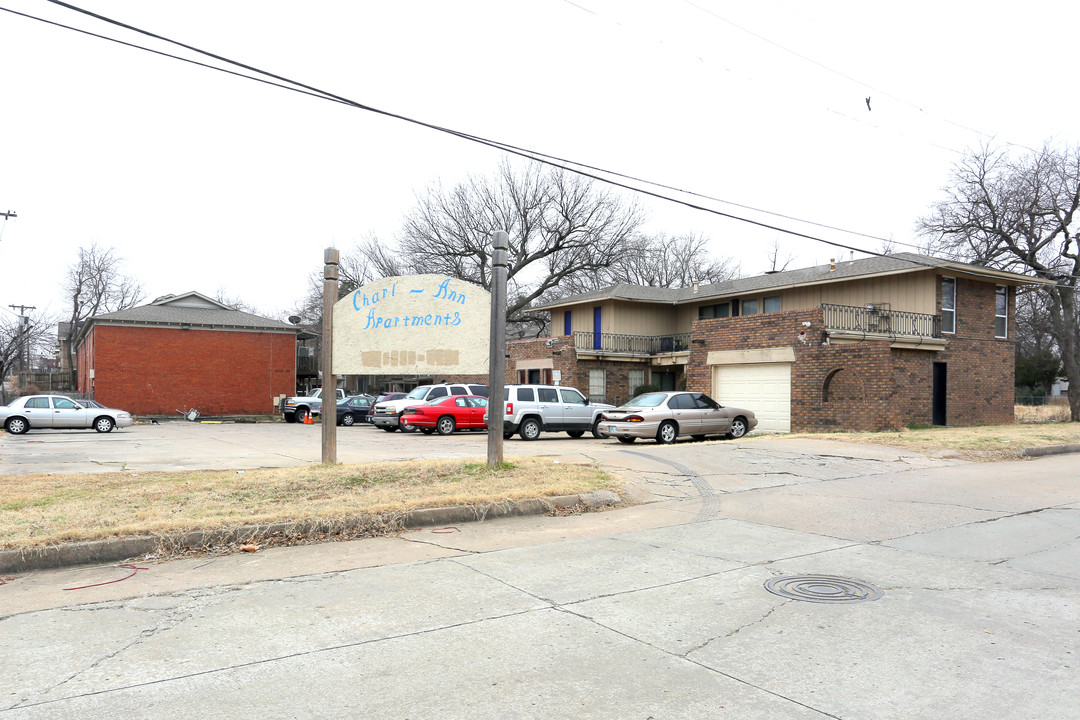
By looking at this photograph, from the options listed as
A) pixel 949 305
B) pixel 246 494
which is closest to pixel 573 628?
pixel 246 494

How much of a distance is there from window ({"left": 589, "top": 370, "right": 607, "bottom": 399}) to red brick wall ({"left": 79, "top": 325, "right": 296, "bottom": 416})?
751 inches

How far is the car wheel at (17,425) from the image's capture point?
2702 centimetres

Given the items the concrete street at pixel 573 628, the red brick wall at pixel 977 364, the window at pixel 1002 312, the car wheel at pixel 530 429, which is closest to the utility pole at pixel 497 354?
the concrete street at pixel 573 628

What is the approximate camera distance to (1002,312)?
2997cm

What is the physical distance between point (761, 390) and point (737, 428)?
14.9 feet

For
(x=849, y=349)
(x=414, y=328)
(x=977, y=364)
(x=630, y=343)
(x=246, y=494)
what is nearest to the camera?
(x=246, y=494)

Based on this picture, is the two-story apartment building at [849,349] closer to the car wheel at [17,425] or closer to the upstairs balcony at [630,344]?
the upstairs balcony at [630,344]

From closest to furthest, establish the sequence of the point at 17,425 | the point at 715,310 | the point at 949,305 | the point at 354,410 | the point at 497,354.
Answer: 1. the point at 497,354
2. the point at 17,425
3. the point at 949,305
4. the point at 354,410
5. the point at 715,310

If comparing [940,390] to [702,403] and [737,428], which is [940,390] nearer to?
[737,428]

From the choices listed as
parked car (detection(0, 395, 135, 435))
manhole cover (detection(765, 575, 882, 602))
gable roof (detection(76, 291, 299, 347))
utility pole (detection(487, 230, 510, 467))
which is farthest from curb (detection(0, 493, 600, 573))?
gable roof (detection(76, 291, 299, 347))

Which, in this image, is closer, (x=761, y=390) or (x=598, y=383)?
(x=761, y=390)

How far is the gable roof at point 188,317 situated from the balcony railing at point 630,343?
60.1 ft

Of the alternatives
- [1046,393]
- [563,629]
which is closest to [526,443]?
[563,629]

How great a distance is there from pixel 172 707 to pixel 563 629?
2325mm
